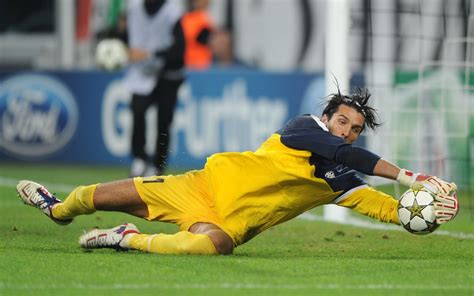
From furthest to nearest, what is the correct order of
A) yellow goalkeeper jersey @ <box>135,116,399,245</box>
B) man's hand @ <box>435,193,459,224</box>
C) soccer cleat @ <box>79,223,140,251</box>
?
1. soccer cleat @ <box>79,223,140,251</box>
2. yellow goalkeeper jersey @ <box>135,116,399,245</box>
3. man's hand @ <box>435,193,459,224</box>

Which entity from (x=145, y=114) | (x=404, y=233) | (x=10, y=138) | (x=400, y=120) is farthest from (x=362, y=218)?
(x=10, y=138)

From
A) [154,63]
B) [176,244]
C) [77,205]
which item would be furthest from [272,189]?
[154,63]

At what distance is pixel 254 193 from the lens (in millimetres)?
9531

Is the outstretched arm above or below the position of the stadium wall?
above

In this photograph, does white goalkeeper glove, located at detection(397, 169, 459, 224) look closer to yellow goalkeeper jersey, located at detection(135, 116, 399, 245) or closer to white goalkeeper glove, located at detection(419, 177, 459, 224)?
white goalkeeper glove, located at detection(419, 177, 459, 224)

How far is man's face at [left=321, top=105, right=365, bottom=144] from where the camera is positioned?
953 cm

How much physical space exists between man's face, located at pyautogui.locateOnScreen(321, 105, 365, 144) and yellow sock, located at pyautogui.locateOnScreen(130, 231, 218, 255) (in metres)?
1.11

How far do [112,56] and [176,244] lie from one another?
12.1 meters

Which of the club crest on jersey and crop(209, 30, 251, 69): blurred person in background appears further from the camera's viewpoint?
crop(209, 30, 251, 69): blurred person in background

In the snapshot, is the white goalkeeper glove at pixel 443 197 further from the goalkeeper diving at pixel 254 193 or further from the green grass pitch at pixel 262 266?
the green grass pitch at pixel 262 266

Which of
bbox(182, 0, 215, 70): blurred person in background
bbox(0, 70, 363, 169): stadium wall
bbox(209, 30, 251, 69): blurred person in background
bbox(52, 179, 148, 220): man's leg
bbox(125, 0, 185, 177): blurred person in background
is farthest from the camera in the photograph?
bbox(209, 30, 251, 69): blurred person in background

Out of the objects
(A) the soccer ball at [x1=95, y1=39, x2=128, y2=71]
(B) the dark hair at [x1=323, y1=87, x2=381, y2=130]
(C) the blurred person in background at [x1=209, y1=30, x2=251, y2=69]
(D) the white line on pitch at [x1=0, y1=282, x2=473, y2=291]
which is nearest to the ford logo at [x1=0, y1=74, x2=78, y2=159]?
(A) the soccer ball at [x1=95, y1=39, x2=128, y2=71]

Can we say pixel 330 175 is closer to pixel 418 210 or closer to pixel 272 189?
pixel 272 189

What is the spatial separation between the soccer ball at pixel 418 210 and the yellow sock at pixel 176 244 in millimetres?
1254
